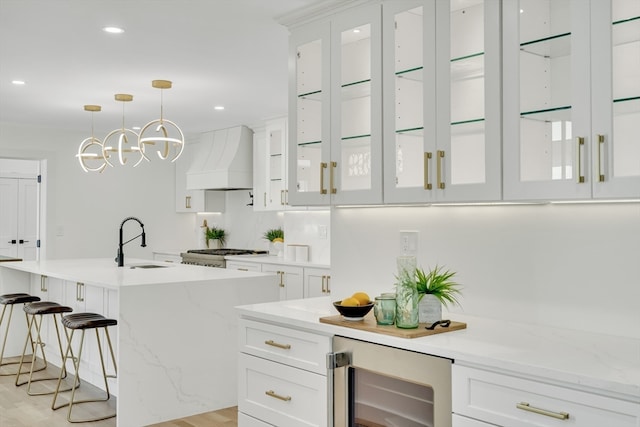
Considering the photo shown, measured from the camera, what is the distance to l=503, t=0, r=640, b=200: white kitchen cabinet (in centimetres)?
189

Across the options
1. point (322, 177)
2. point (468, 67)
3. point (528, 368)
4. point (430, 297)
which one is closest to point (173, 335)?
point (322, 177)

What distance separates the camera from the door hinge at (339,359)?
7.63ft

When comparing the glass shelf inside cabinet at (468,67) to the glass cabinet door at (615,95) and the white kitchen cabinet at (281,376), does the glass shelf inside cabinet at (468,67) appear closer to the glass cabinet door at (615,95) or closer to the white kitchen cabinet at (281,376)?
the glass cabinet door at (615,95)

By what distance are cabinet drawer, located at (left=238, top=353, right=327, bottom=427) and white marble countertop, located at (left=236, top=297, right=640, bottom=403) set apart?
0.73ft

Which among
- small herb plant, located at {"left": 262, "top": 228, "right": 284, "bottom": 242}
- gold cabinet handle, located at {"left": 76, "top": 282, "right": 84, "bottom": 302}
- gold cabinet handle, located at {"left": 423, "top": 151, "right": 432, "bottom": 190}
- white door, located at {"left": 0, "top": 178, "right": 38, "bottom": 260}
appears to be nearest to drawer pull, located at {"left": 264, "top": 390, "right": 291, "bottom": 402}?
gold cabinet handle, located at {"left": 423, "top": 151, "right": 432, "bottom": 190}

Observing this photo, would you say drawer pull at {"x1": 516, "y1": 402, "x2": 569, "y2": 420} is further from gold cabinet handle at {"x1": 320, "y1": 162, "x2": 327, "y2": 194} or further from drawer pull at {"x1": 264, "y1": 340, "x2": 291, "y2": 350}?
gold cabinet handle at {"x1": 320, "y1": 162, "x2": 327, "y2": 194}

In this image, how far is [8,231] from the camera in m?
9.62

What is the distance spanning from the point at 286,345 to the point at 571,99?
4.97ft

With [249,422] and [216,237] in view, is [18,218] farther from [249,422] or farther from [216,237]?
[249,422]

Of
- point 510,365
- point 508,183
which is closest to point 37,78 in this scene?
point 508,183

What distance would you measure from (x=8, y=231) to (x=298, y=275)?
6.08 m

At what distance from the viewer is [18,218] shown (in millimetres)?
9750

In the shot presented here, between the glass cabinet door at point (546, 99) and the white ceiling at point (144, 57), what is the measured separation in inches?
51.3

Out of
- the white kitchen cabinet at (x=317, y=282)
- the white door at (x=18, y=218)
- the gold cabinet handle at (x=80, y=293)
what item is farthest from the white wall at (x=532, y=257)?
the white door at (x=18, y=218)
